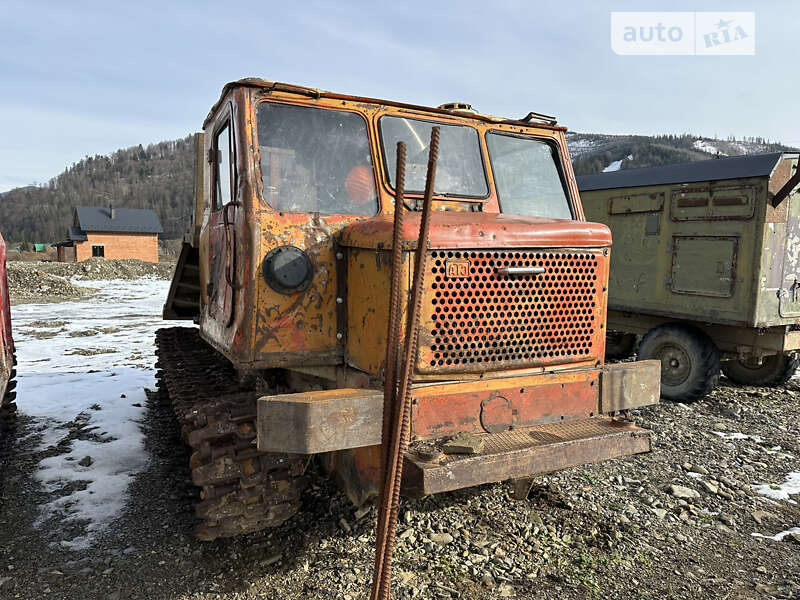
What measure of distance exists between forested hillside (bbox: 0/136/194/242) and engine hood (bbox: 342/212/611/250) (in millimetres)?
86833

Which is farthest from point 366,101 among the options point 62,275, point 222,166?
point 62,275

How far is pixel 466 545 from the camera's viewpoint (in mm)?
3447

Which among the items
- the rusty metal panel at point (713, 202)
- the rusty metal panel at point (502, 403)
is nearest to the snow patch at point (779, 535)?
the rusty metal panel at point (502, 403)

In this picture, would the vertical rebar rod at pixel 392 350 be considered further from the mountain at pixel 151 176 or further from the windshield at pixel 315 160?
the mountain at pixel 151 176

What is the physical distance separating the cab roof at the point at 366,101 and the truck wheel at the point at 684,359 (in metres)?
3.89

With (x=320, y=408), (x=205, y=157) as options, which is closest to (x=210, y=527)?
(x=320, y=408)

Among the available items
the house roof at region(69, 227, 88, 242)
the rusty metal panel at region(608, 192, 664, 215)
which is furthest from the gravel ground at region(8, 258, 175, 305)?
the house roof at region(69, 227, 88, 242)

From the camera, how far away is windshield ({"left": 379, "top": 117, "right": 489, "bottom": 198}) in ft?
11.9

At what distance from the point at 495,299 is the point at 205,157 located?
2.82 metres

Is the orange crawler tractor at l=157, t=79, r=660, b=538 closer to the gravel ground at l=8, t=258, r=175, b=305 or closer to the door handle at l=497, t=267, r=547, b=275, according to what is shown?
the door handle at l=497, t=267, r=547, b=275

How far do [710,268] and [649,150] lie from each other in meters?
79.9

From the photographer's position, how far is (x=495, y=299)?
9.68 ft

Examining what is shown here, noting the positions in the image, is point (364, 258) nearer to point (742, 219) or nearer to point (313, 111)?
point (313, 111)

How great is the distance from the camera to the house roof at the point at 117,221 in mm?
49312
